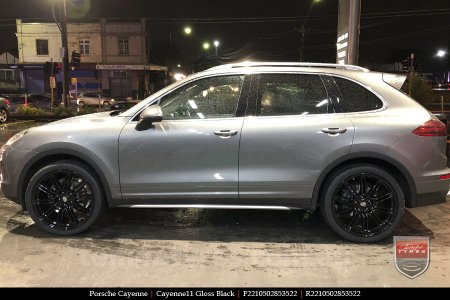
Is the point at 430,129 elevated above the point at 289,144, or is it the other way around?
the point at 430,129

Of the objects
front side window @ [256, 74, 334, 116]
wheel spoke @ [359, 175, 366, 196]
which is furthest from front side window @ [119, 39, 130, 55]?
wheel spoke @ [359, 175, 366, 196]

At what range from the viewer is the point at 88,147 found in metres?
4.62

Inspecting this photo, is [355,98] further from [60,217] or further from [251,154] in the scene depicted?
[60,217]

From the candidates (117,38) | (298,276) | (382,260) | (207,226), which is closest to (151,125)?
(207,226)

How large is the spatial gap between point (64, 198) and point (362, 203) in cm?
310

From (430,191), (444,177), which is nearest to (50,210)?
(430,191)

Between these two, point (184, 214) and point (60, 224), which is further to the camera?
point (184, 214)

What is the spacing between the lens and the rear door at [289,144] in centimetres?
449

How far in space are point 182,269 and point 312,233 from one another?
1.65 meters

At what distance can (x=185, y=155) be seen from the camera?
457 cm

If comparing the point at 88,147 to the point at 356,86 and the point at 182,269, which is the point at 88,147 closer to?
the point at 182,269

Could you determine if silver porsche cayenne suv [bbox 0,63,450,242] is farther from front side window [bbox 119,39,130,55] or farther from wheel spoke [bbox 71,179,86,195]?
front side window [bbox 119,39,130,55]

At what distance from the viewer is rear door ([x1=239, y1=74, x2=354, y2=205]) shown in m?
4.49

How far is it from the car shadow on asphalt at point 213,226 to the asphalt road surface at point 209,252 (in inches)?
0.4
